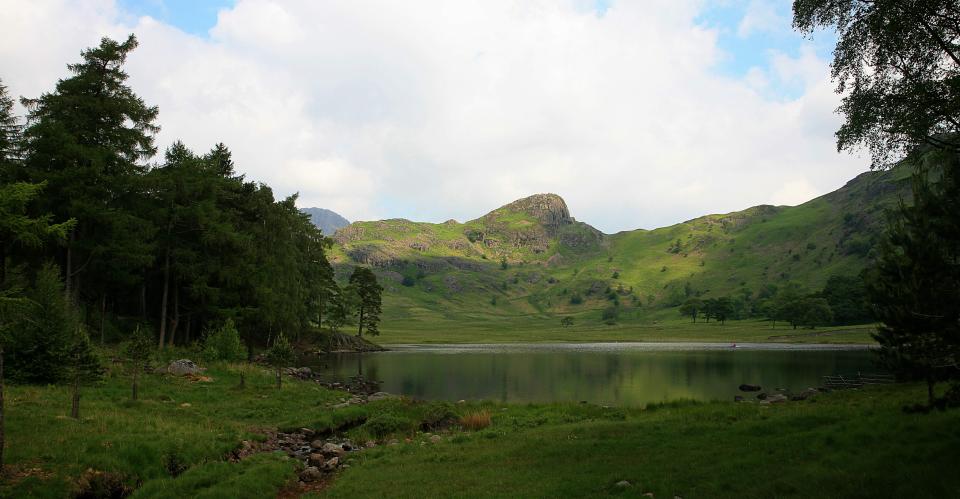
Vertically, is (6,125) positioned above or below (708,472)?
above

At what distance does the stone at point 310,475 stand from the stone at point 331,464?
0.74 metres

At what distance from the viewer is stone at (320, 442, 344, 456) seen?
77.7 ft

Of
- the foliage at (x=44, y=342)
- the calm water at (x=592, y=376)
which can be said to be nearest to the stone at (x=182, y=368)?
the foliage at (x=44, y=342)

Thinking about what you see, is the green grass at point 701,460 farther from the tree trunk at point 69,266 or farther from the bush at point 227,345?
the tree trunk at point 69,266

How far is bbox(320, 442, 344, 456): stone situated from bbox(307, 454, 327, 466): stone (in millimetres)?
1152

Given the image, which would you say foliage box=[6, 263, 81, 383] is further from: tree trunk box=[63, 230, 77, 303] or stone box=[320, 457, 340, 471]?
stone box=[320, 457, 340, 471]

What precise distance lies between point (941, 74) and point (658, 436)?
51.1ft

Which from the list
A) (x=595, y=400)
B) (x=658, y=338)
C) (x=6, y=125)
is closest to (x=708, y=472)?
(x=595, y=400)

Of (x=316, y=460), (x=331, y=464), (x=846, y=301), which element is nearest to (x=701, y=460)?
(x=331, y=464)

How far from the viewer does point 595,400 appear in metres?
45.2

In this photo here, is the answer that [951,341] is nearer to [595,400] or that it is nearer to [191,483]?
[191,483]

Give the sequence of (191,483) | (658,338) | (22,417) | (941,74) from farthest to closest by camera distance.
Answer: (658,338), (22,417), (191,483), (941,74)

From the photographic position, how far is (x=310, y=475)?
19.9 metres

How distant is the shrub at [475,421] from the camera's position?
98.3 ft
